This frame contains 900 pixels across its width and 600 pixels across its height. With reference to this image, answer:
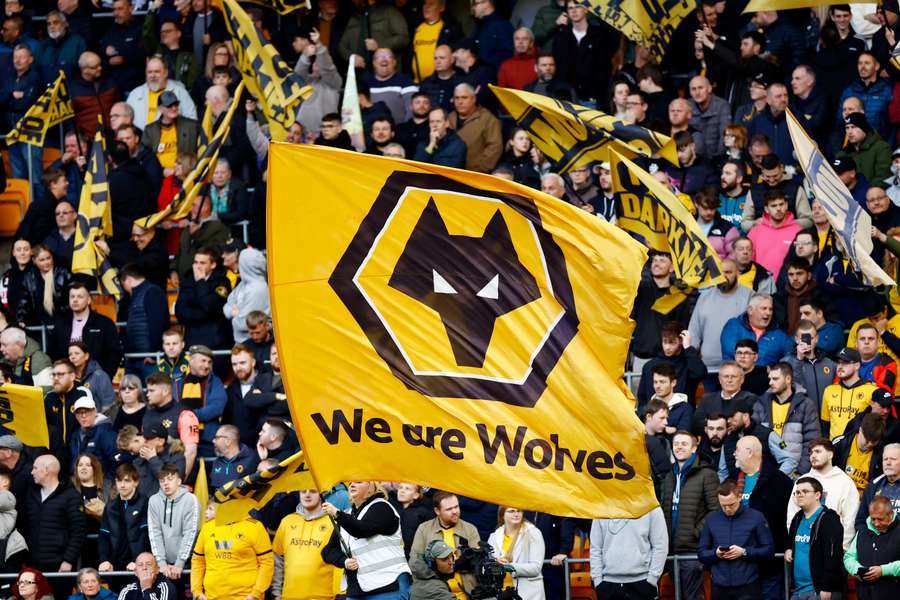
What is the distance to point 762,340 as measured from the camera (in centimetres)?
1817

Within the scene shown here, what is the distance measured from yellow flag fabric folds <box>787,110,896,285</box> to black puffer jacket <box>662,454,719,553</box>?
7.82 feet

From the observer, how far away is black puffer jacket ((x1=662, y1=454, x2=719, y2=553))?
16609 millimetres

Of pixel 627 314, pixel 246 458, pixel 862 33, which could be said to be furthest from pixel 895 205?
pixel 627 314

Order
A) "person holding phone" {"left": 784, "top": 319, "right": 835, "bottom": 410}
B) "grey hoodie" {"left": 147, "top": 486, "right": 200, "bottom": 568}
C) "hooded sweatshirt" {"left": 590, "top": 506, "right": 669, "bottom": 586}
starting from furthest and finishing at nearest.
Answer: "grey hoodie" {"left": 147, "top": 486, "right": 200, "bottom": 568}, "person holding phone" {"left": 784, "top": 319, "right": 835, "bottom": 410}, "hooded sweatshirt" {"left": 590, "top": 506, "right": 669, "bottom": 586}

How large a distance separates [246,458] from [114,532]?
140cm

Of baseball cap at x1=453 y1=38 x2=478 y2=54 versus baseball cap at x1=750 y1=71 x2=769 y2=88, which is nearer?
baseball cap at x1=750 y1=71 x2=769 y2=88

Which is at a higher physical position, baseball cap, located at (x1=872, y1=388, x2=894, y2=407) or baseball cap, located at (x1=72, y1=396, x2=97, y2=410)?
baseball cap, located at (x1=872, y1=388, x2=894, y2=407)

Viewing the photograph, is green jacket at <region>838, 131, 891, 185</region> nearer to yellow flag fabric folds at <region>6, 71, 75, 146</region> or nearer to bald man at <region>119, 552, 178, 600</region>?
bald man at <region>119, 552, 178, 600</region>

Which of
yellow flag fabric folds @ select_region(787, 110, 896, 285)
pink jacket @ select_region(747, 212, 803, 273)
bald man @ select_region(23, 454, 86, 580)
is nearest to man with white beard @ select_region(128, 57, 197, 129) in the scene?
bald man @ select_region(23, 454, 86, 580)

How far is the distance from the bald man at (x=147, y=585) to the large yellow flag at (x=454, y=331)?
6207 millimetres

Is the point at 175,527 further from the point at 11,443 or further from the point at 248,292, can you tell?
the point at 248,292

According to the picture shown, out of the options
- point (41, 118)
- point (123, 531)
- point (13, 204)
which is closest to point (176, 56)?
point (41, 118)

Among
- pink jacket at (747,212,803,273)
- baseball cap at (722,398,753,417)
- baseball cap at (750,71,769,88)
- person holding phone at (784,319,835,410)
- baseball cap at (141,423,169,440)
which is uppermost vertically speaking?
baseball cap at (750,71,769,88)

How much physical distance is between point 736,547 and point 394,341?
509 cm
